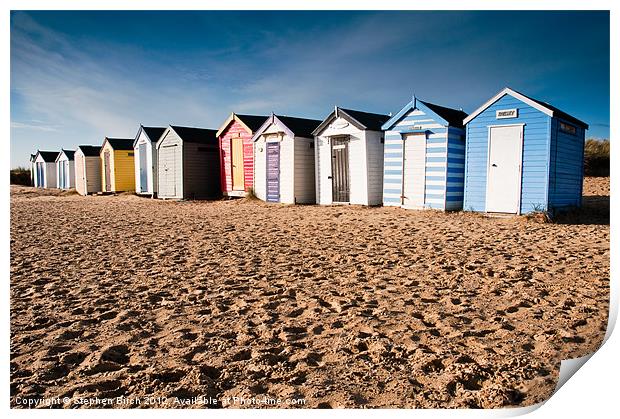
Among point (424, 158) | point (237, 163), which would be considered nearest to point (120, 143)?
point (237, 163)

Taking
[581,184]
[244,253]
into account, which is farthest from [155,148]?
[581,184]

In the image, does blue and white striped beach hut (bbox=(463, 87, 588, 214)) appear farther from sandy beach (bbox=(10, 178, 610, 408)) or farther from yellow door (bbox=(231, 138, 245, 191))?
yellow door (bbox=(231, 138, 245, 191))

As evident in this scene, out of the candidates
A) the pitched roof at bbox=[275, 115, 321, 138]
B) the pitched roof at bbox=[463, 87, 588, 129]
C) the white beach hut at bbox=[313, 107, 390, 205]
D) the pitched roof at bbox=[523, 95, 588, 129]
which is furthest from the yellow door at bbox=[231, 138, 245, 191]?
the pitched roof at bbox=[523, 95, 588, 129]

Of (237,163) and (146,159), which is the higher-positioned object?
(146,159)

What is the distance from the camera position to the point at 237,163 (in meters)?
17.1

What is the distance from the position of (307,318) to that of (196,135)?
15717 millimetres

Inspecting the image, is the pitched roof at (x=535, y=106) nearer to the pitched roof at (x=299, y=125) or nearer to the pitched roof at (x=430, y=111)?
Answer: the pitched roof at (x=430, y=111)

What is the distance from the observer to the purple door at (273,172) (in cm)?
1534

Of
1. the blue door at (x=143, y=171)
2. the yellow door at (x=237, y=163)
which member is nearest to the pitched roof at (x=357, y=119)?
the yellow door at (x=237, y=163)

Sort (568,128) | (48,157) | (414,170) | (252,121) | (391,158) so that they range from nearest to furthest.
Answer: (568,128) < (414,170) < (391,158) < (252,121) < (48,157)

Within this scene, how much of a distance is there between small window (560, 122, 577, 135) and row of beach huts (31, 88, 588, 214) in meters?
0.02

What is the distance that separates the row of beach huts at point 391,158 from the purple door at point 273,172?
0.03 metres

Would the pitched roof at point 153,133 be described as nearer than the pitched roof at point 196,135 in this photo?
No

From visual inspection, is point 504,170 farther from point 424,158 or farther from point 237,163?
point 237,163
